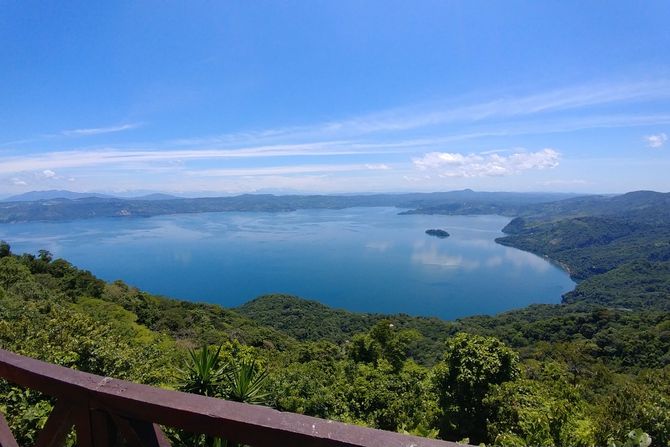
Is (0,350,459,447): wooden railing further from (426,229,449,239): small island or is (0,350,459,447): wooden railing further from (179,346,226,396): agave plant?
(426,229,449,239): small island

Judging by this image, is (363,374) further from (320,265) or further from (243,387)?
(320,265)

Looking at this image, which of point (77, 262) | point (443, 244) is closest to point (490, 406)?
point (77, 262)

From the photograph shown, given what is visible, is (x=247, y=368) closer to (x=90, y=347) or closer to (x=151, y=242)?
(x=90, y=347)

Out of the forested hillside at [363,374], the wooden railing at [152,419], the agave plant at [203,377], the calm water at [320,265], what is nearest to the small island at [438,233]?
the calm water at [320,265]

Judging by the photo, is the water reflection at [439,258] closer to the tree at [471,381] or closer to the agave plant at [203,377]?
the tree at [471,381]

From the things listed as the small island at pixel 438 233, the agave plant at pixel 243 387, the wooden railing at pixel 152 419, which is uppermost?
the wooden railing at pixel 152 419

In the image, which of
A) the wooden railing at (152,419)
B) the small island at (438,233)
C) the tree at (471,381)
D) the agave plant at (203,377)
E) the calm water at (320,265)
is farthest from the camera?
the small island at (438,233)

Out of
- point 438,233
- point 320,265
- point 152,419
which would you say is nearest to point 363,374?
point 152,419
